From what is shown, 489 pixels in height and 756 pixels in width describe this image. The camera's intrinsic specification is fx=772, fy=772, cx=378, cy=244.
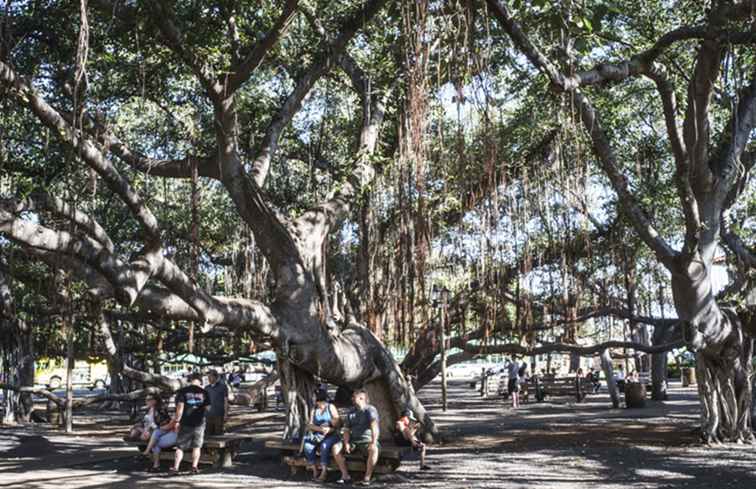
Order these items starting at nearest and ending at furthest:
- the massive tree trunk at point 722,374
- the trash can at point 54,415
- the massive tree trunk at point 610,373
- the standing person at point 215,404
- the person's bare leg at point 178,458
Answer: the person's bare leg at point 178,458, the massive tree trunk at point 722,374, the standing person at point 215,404, the massive tree trunk at point 610,373, the trash can at point 54,415

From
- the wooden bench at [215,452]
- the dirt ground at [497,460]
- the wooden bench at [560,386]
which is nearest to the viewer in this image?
the dirt ground at [497,460]

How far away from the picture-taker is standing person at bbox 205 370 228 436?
10992 mm

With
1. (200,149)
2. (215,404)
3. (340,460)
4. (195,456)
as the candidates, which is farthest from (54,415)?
(340,460)

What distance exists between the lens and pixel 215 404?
11.0 meters

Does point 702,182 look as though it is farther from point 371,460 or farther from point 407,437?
point 371,460

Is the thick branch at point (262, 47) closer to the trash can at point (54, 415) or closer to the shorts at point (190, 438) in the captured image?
the shorts at point (190, 438)

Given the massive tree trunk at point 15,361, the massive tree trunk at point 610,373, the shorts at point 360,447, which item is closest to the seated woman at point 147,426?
the shorts at point 360,447

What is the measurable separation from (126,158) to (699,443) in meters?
8.71

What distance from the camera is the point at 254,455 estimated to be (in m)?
11.0

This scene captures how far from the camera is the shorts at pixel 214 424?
11.0 metres

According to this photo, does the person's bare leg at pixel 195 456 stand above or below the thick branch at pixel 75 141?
below

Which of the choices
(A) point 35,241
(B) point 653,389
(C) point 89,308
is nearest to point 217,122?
(A) point 35,241

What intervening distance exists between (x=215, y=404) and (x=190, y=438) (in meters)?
1.50

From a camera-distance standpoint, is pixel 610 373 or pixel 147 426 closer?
pixel 147 426
